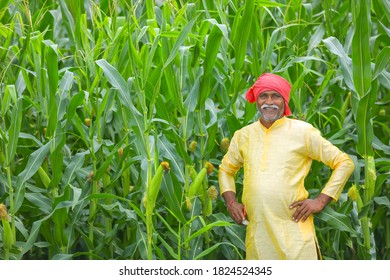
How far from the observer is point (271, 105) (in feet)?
12.9

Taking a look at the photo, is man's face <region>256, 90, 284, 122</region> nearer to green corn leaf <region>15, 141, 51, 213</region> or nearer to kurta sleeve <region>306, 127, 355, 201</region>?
kurta sleeve <region>306, 127, 355, 201</region>

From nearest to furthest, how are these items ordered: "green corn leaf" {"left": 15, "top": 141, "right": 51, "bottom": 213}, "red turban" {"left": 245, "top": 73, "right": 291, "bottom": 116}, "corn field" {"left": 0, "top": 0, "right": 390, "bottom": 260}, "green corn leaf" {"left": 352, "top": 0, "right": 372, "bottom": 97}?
1. "red turban" {"left": 245, "top": 73, "right": 291, "bottom": 116}
2. "green corn leaf" {"left": 352, "top": 0, "right": 372, "bottom": 97}
3. "corn field" {"left": 0, "top": 0, "right": 390, "bottom": 260}
4. "green corn leaf" {"left": 15, "top": 141, "right": 51, "bottom": 213}

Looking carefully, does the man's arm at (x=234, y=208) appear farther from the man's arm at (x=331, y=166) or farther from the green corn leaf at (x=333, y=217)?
the green corn leaf at (x=333, y=217)

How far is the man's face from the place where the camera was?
154 inches

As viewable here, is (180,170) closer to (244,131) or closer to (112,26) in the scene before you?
(244,131)

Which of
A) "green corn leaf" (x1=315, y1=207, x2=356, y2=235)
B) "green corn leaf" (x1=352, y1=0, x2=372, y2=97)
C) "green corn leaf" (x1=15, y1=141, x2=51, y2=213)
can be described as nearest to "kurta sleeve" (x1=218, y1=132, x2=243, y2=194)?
"green corn leaf" (x1=315, y1=207, x2=356, y2=235)

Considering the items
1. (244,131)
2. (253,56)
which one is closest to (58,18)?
(253,56)

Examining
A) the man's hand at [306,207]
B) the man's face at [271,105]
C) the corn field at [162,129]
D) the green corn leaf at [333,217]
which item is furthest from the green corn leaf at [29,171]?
the green corn leaf at [333,217]

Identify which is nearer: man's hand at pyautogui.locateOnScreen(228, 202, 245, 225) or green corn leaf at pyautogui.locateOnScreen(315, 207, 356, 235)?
man's hand at pyautogui.locateOnScreen(228, 202, 245, 225)

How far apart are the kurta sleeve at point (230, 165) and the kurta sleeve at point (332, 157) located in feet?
1.25

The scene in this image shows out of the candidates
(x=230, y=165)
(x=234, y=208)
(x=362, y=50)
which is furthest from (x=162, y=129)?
(x=362, y=50)

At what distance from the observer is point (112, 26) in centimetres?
477

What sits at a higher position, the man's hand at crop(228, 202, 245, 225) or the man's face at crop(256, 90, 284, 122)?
the man's face at crop(256, 90, 284, 122)

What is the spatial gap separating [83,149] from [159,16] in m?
1.04
